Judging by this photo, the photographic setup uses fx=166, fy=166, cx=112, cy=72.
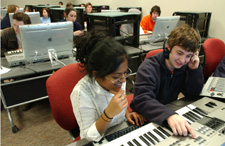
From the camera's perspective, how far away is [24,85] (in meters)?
1.69

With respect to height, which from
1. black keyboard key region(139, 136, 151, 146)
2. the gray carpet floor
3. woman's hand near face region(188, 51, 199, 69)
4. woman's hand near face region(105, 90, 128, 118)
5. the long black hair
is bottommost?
the gray carpet floor

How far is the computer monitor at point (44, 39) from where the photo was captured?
58.5 inches

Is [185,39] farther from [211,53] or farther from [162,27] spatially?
[162,27]

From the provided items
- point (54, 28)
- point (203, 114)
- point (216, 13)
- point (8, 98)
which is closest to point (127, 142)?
point (203, 114)

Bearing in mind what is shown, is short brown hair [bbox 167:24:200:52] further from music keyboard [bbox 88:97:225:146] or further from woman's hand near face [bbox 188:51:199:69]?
music keyboard [bbox 88:97:225:146]

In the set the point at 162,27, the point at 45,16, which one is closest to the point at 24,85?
the point at 162,27

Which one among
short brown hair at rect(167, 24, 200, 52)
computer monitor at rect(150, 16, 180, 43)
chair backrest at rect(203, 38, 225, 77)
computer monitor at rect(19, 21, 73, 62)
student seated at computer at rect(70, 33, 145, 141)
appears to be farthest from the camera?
computer monitor at rect(150, 16, 180, 43)

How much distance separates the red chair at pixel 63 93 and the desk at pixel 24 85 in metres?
0.74

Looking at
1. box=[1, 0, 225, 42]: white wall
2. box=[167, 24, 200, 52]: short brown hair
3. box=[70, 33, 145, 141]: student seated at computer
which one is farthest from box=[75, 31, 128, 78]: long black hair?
box=[1, 0, 225, 42]: white wall

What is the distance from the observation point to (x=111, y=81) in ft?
2.47

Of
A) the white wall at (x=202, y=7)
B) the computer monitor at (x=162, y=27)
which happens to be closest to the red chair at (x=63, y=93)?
the computer monitor at (x=162, y=27)

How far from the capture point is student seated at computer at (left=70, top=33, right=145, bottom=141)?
27.8 inches

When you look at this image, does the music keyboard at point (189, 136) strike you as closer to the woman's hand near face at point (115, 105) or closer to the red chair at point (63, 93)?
the woman's hand near face at point (115, 105)

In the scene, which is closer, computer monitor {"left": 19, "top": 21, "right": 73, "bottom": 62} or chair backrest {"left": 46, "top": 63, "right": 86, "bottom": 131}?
chair backrest {"left": 46, "top": 63, "right": 86, "bottom": 131}
